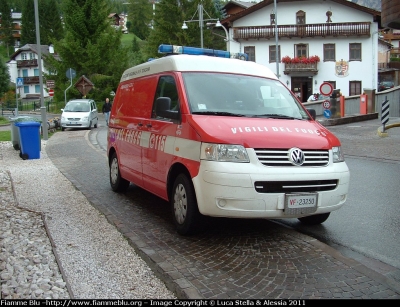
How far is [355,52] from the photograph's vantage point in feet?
158

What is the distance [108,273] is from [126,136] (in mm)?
3423

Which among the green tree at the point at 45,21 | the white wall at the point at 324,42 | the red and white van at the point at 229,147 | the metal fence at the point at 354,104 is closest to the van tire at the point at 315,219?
the red and white van at the point at 229,147

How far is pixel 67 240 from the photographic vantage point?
19.0ft

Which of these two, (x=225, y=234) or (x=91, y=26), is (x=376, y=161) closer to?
(x=225, y=234)

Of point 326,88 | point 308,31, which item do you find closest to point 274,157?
point 326,88

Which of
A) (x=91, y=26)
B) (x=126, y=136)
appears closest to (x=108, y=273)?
(x=126, y=136)

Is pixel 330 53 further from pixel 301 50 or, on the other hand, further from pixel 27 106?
pixel 27 106

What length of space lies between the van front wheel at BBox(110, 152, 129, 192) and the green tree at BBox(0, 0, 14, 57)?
115 meters

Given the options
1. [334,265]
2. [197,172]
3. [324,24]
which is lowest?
[334,265]

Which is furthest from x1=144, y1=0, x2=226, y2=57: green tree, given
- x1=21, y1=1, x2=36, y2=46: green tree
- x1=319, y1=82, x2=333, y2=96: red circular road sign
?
x1=21, y1=1, x2=36, y2=46: green tree

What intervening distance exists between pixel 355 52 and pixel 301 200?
152 ft

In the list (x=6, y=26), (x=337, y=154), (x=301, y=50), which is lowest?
(x=337, y=154)

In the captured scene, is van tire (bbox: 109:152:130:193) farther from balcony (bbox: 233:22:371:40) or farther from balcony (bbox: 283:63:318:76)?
balcony (bbox: 233:22:371:40)

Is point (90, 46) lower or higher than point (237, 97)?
higher
